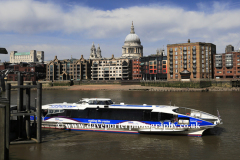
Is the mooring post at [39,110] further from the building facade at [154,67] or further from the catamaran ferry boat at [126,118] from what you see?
the building facade at [154,67]

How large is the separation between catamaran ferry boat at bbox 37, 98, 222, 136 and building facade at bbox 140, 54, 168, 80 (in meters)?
115

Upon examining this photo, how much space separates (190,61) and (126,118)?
350 feet

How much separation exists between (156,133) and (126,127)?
3.25 m

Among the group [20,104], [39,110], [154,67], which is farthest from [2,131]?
[154,67]

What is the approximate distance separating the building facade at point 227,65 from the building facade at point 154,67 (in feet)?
88.0

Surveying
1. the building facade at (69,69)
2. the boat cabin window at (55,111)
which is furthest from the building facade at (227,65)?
the boat cabin window at (55,111)

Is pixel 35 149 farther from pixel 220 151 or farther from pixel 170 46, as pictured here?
pixel 170 46

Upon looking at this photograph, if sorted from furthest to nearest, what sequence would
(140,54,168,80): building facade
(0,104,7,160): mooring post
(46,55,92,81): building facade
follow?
(46,55,92,81): building facade
(140,54,168,80): building facade
(0,104,7,160): mooring post

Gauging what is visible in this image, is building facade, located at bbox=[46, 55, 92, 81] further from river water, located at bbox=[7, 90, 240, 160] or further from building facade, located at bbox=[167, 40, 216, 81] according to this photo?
river water, located at bbox=[7, 90, 240, 160]

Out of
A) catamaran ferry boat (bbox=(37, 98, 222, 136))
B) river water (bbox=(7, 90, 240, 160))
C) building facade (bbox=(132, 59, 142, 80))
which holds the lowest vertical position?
river water (bbox=(7, 90, 240, 160))

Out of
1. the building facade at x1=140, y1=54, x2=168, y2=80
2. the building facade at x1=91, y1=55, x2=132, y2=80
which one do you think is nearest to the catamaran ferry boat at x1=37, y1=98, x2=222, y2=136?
the building facade at x1=140, y1=54, x2=168, y2=80

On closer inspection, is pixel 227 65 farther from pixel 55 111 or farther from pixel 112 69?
pixel 55 111

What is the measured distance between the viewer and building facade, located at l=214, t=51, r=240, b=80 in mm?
125688

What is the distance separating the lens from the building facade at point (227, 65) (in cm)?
12569
